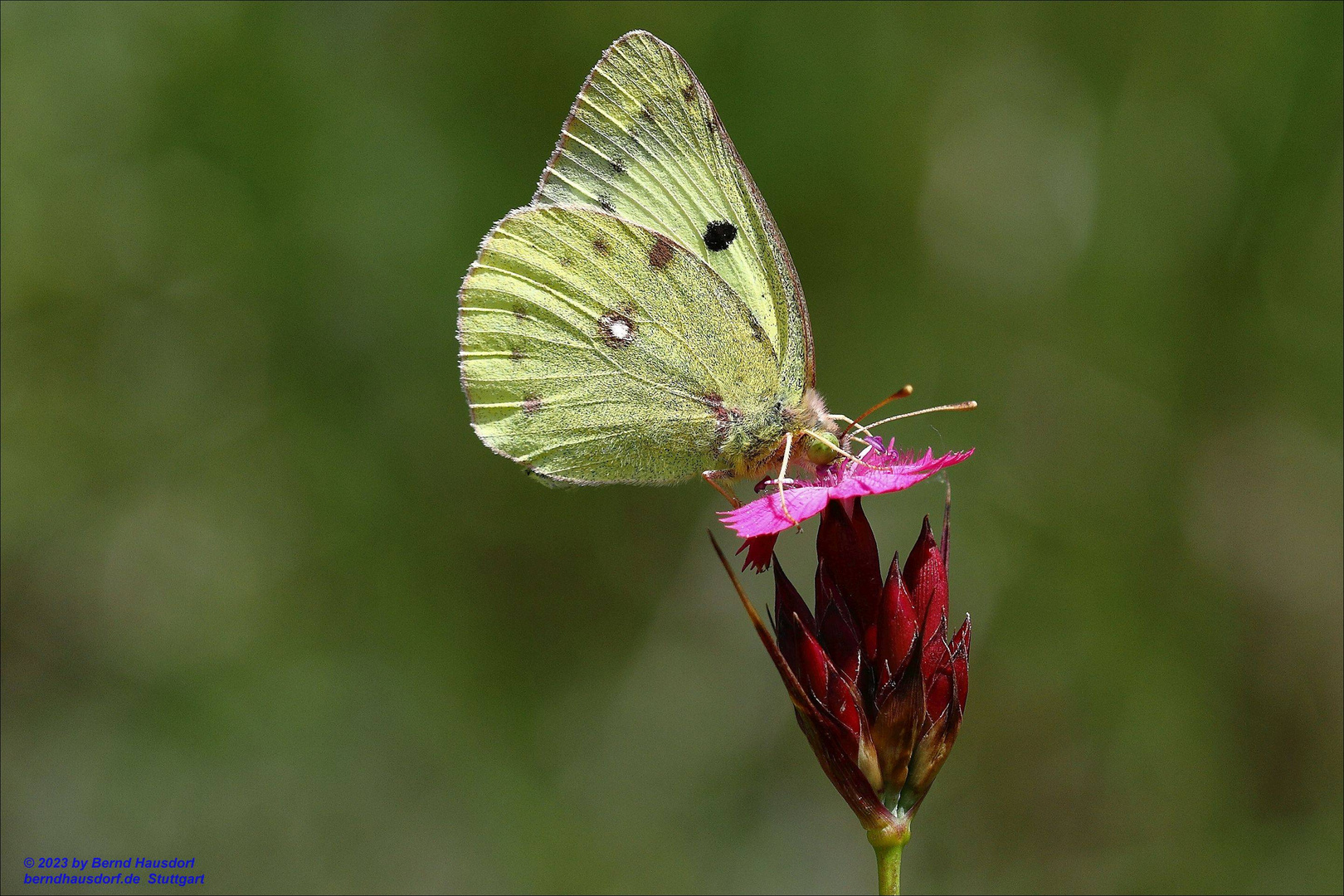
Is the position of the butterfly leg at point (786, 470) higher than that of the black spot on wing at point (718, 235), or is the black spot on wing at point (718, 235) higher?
the black spot on wing at point (718, 235)

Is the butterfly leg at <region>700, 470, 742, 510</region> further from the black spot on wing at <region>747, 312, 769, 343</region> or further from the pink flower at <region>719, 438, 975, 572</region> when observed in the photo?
the black spot on wing at <region>747, 312, 769, 343</region>

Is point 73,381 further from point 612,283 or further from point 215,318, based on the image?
point 612,283

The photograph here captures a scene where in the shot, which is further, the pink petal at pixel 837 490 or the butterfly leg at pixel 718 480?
the butterfly leg at pixel 718 480

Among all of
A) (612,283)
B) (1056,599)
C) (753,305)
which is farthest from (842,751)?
(1056,599)

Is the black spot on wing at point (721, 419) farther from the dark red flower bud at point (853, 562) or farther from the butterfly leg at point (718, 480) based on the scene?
the dark red flower bud at point (853, 562)

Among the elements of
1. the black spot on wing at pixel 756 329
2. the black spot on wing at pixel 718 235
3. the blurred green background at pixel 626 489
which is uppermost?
the black spot on wing at pixel 718 235

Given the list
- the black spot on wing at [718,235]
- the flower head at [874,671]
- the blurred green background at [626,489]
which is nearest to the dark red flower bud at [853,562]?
the flower head at [874,671]

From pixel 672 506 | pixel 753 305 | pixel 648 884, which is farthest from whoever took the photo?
pixel 672 506
